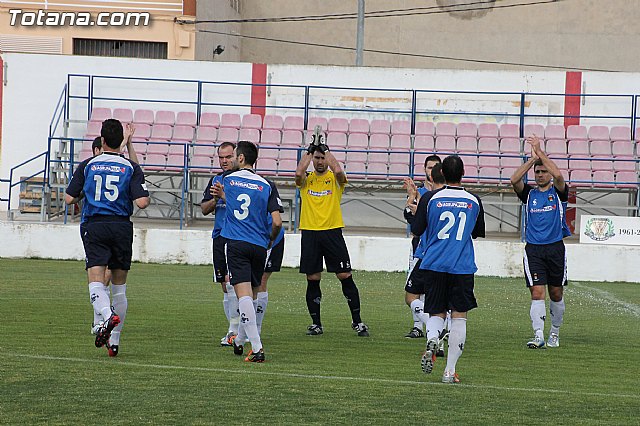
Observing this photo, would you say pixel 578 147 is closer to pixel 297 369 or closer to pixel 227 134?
pixel 227 134

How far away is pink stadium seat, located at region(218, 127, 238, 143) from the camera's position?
25234 mm

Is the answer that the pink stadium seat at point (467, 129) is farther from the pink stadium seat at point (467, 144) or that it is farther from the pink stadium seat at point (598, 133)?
the pink stadium seat at point (598, 133)

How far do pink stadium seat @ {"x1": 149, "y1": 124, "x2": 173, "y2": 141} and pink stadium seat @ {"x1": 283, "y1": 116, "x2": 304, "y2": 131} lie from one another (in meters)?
2.74

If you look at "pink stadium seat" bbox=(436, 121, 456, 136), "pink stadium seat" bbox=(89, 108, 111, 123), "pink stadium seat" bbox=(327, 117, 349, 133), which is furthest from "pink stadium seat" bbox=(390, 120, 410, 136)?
"pink stadium seat" bbox=(89, 108, 111, 123)

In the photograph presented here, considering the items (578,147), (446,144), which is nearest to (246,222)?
(446,144)

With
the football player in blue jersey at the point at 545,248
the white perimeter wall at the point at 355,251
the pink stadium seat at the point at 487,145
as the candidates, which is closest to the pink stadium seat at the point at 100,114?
the white perimeter wall at the point at 355,251

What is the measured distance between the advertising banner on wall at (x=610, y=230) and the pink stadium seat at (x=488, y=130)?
5.36m

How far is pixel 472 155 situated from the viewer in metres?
23.6

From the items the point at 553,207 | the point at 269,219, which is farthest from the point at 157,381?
the point at 553,207

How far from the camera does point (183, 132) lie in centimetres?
2542

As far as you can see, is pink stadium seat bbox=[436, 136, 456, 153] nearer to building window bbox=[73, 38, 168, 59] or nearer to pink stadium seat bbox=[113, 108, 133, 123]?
pink stadium seat bbox=[113, 108, 133, 123]

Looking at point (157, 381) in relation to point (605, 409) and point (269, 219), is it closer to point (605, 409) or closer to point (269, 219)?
point (269, 219)

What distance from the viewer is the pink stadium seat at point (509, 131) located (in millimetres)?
25484

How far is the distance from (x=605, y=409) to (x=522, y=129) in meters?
18.5
